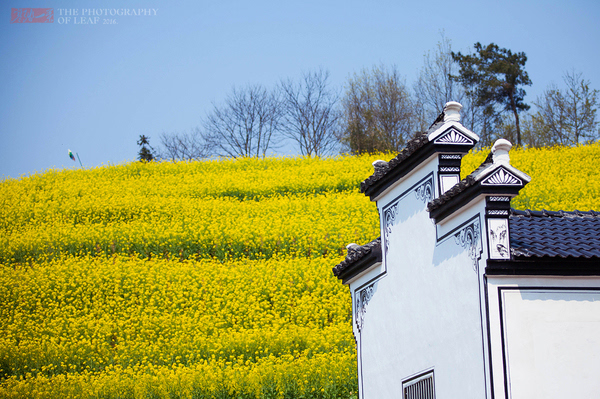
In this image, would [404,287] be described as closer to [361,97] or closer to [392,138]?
[392,138]

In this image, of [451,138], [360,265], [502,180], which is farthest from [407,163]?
[502,180]

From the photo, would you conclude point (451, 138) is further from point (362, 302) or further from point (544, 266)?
point (362, 302)

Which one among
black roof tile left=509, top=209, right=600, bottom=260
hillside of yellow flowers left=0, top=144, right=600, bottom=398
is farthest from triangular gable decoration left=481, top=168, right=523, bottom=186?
hillside of yellow flowers left=0, top=144, right=600, bottom=398

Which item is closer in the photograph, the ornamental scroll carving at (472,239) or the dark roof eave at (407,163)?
the ornamental scroll carving at (472,239)

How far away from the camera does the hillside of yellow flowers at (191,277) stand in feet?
43.8

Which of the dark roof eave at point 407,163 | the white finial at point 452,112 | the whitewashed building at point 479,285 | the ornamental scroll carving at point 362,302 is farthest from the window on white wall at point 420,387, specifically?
the white finial at point 452,112

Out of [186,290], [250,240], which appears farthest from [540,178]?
[186,290]

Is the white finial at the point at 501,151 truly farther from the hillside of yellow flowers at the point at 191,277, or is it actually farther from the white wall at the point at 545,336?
the hillside of yellow flowers at the point at 191,277

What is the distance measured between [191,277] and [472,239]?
13.2 metres

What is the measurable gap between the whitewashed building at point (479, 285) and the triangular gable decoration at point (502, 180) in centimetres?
1

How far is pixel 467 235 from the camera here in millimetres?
6711

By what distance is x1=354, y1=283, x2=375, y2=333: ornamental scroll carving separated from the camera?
9438 millimetres

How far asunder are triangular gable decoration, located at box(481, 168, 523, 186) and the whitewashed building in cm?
1

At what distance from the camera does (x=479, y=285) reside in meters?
6.37
